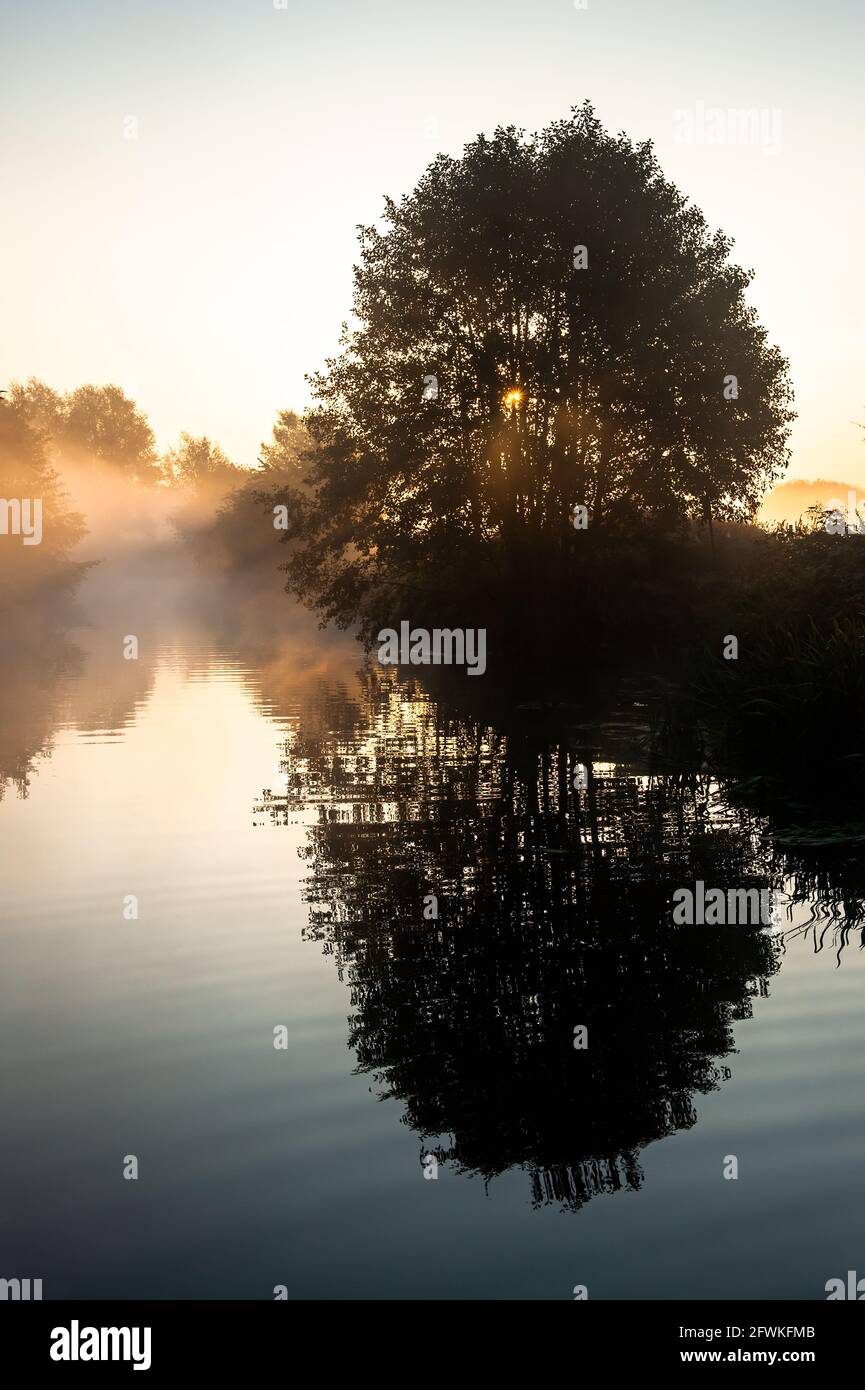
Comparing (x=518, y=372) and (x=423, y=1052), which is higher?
(x=518, y=372)

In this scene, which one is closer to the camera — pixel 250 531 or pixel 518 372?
pixel 518 372

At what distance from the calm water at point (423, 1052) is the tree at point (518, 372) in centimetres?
2886

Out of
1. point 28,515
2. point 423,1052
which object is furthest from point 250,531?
point 423,1052

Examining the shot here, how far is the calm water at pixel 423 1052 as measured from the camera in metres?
6.04

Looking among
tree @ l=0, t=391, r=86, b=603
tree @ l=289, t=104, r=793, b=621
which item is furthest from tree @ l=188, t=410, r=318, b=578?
tree @ l=289, t=104, r=793, b=621

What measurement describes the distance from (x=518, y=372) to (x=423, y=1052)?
40.1 metres

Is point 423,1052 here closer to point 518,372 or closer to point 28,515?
point 518,372

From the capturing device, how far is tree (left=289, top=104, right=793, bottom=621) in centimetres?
4575

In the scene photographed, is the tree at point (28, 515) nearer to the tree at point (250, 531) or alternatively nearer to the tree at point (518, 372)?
the tree at point (250, 531)

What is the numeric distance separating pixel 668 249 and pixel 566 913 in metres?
39.7

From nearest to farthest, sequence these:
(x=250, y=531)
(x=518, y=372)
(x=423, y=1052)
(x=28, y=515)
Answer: (x=423, y=1052) < (x=518, y=372) < (x=28, y=515) < (x=250, y=531)

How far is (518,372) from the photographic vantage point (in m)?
46.3
